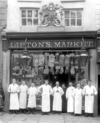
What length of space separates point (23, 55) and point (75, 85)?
339 centimetres

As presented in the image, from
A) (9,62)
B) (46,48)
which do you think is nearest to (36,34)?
(46,48)

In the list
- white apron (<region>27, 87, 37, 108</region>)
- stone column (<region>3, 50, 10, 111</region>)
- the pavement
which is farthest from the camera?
stone column (<region>3, 50, 10, 111</region>)

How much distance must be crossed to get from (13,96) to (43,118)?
7.43ft

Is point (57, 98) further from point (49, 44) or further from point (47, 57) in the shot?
point (49, 44)

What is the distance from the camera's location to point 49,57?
18016mm

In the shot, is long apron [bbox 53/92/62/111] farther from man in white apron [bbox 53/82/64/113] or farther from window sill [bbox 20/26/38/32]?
window sill [bbox 20/26/38/32]

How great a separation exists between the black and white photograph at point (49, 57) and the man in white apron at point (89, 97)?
0.05 m

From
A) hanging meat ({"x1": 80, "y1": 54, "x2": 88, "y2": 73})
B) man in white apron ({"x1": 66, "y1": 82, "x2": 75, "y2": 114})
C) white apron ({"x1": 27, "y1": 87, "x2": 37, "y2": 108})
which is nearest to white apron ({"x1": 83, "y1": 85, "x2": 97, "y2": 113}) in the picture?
man in white apron ({"x1": 66, "y1": 82, "x2": 75, "y2": 114})

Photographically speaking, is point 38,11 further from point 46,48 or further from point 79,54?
→ point 79,54

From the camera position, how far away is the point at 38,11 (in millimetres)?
18844

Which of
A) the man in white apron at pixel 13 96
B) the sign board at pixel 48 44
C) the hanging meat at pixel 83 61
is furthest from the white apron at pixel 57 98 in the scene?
the sign board at pixel 48 44

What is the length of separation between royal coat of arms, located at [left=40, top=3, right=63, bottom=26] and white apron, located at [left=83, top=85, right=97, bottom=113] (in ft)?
12.4

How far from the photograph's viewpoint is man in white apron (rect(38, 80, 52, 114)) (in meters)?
17.9

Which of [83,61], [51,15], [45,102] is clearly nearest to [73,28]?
[51,15]
